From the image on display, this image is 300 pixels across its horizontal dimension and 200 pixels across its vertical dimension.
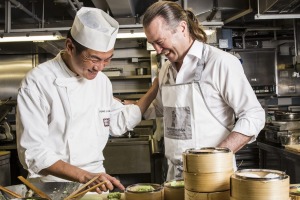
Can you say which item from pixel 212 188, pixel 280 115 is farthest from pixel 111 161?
pixel 212 188

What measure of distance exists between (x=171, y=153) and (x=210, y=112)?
0.32m

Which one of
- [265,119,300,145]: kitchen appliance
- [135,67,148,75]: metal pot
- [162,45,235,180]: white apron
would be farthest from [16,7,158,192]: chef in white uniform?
[135,67,148,75]: metal pot

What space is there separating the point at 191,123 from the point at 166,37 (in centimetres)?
49

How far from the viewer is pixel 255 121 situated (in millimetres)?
1836

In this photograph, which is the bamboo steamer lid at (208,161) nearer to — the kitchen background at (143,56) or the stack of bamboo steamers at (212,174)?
the stack of bamboo steamers at (212,174)

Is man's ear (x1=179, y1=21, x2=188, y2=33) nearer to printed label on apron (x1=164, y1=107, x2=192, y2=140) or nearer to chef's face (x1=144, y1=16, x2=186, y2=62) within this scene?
chef's face (x1=144, y1=16, x2=186, y2=62)

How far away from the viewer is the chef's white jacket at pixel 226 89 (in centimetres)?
185

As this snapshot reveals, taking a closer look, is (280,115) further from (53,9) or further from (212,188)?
(53,9)

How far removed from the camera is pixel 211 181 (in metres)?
1.19

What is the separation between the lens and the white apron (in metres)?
1.97

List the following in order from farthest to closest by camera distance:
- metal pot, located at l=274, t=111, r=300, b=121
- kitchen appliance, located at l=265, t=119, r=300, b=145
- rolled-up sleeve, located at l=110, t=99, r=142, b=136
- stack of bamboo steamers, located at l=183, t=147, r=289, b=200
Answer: metal pot, located at l=274, t=111, r=300, b=121 < kitchen appliance, located at l=265, t=119, r=300, b=145 < rolled-up sleeve, located at l=110, t=99, r=142, b=136 < stack of bamboo steamers, located at l=183, t=147, r=289, b=200

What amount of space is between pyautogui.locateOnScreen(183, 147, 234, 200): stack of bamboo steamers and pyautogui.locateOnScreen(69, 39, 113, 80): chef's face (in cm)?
89

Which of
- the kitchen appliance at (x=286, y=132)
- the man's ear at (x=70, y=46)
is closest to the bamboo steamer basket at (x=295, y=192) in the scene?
the man's ear at (x=70, y=46)

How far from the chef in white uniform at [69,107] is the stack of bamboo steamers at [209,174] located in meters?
0.77
